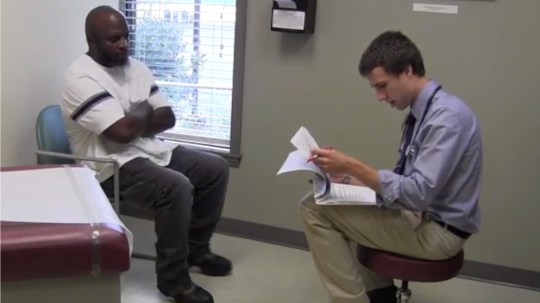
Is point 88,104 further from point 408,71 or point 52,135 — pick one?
point 408,71

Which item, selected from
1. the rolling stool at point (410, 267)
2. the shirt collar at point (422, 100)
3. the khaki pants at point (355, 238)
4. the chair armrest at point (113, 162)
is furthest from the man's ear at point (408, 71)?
the chair armrest at point (113, 162)

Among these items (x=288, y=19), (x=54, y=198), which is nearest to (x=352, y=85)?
(x=288, y=19)

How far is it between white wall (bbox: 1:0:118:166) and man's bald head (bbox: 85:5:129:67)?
33cm

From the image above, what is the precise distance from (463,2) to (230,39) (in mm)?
1242

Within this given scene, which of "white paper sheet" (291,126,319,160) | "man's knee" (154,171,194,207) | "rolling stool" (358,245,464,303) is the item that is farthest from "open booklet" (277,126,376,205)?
"man's knee" (154,171,194,207)

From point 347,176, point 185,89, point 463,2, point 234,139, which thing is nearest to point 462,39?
point 463,2

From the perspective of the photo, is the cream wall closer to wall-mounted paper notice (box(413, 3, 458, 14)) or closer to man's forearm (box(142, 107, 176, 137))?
wall-mounted paper notice (box(413, 3, 458, 14))

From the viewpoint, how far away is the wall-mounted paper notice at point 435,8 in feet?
8.67

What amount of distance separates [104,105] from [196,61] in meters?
0.99

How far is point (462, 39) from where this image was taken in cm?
265

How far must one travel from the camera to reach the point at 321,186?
6.57ft

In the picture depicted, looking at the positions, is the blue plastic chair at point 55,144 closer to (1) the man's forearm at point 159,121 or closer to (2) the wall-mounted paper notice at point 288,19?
(1) the man's forearm at point 159,121

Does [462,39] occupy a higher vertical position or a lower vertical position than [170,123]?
higher

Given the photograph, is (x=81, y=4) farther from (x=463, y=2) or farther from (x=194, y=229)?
(x=463, y=2)
